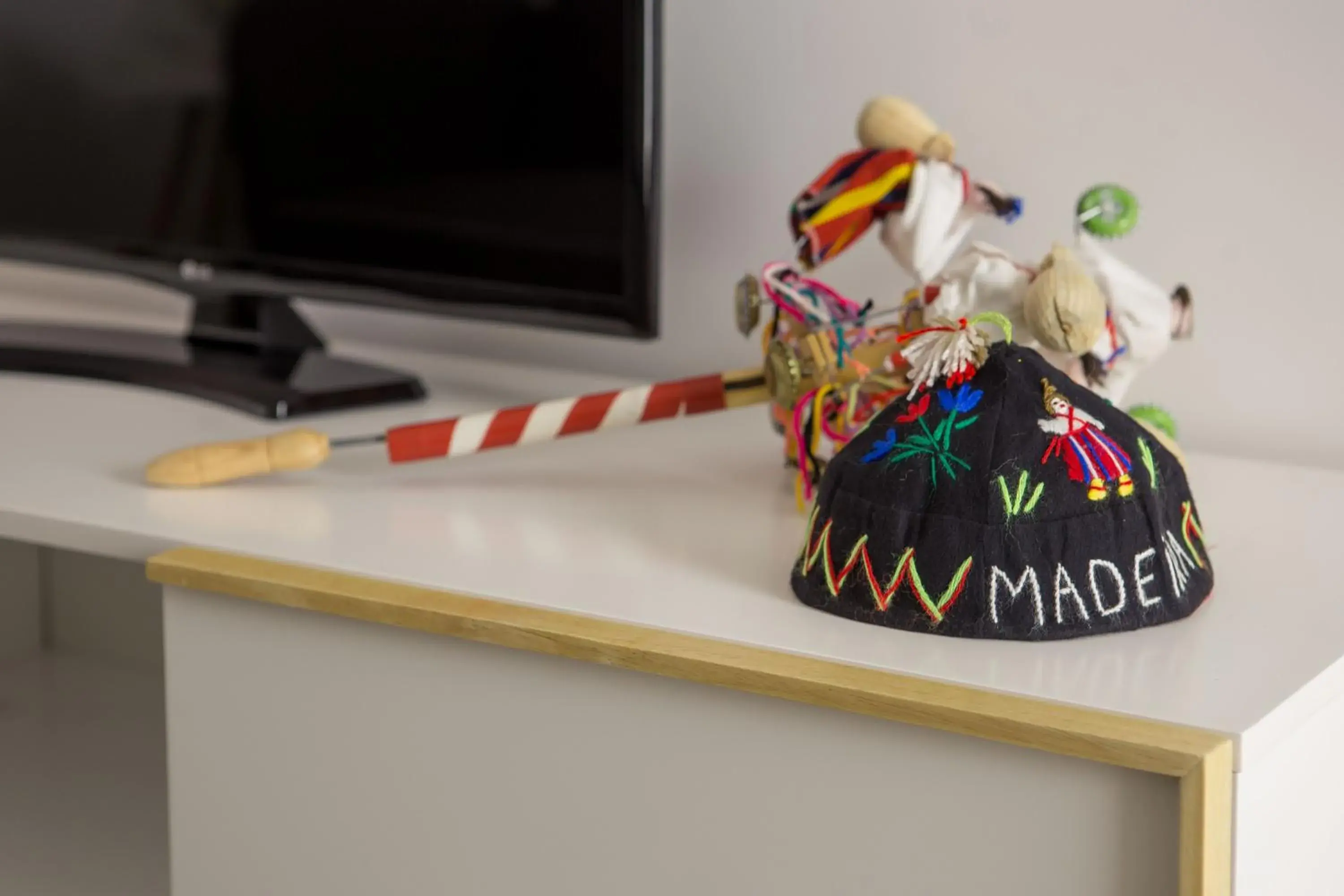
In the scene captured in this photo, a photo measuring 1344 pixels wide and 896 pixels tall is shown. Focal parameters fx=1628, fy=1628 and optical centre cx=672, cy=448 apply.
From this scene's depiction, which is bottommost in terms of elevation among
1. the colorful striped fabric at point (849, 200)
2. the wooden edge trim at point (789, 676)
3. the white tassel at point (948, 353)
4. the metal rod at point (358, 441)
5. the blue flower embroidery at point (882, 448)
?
the wooden edge trim at point (789, 676)

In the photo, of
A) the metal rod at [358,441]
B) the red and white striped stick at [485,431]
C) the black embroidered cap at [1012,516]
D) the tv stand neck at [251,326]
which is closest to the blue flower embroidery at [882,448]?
the black embroidered cap at [1012,516]

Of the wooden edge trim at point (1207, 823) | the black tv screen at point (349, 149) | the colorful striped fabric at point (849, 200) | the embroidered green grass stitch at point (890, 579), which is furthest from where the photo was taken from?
the black tv screen at point (349, 149)

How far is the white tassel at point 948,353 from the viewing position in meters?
0.70

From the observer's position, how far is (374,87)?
1123 mm

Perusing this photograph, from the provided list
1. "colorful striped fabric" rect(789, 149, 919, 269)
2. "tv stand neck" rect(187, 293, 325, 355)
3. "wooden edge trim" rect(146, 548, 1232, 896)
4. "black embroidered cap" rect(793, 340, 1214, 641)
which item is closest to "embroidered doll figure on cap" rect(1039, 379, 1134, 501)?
"black embroidered cap" rect(793, 340, 1214, 641)

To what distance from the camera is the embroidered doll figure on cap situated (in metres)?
0.68

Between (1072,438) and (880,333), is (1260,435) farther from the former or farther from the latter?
(1072,438)

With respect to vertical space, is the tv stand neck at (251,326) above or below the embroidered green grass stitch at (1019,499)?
above

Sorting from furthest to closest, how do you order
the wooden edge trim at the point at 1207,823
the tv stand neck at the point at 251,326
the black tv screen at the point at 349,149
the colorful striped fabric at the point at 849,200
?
1. the tv stand neck at the point at 251,326
2. the black tv screen at the point at 349,149
3. the colorful striped fabric at the point at 849,200
4. the wooden edge trim at the point at 1207,823

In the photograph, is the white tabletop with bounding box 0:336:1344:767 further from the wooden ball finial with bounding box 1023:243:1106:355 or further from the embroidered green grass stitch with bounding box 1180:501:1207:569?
the wooden ball finial with bounding box 1023:243:1106:355

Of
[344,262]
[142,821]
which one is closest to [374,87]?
[344,262]

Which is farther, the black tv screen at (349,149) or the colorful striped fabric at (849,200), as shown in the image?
the black tv screen at (349,149)

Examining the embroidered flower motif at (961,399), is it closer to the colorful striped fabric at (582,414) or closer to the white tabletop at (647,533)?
the white tabletop at (647,533)

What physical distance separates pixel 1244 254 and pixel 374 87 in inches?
23.1
